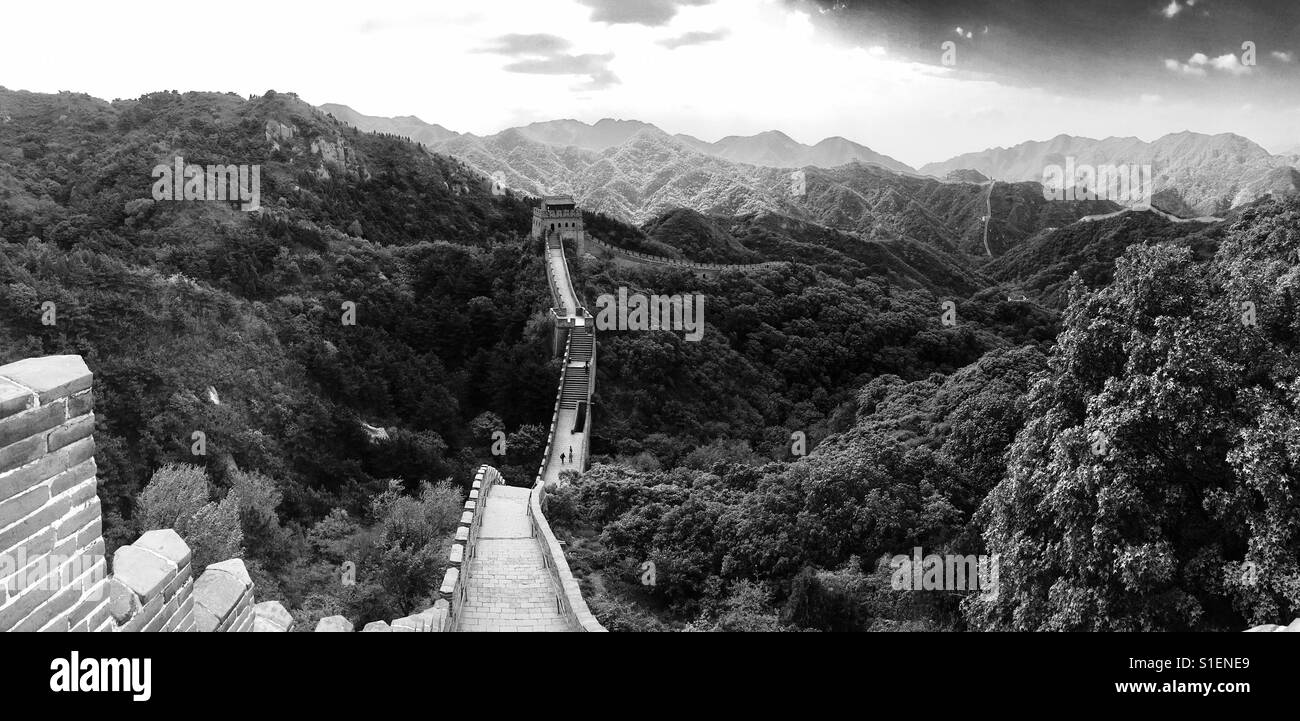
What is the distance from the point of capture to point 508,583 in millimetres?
11922

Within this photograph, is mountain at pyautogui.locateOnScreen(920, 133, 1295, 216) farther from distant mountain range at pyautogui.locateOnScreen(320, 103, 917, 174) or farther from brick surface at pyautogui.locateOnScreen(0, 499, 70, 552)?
brick surface at pyautogui.locateOnScreen(0, 499, 70, 552)

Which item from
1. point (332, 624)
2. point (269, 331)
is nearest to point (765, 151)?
point (269, 331)

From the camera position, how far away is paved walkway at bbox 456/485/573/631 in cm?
1057

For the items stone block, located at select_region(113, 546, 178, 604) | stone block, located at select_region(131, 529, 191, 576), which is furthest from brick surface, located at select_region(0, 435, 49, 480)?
stone block, located at select_region(131, 529, 191, 576)

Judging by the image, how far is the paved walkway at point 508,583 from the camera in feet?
34.7

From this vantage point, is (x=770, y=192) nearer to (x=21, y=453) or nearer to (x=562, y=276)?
(x=562, y=276)

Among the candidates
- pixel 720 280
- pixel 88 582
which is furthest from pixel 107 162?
pixel 88 582

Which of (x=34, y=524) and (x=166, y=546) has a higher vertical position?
(x=34, y=524)

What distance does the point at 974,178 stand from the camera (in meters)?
168

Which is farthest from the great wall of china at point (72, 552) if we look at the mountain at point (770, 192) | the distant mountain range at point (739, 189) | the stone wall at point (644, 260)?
the mountain at point (770, 192)

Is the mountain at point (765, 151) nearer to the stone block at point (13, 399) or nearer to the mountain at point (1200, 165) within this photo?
the mountain at point (1200, 165)

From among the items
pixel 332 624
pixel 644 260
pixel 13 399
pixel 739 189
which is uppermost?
pixel 739 189
